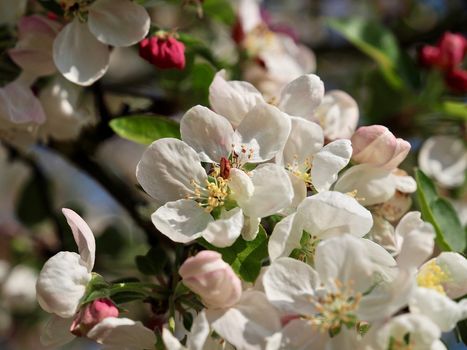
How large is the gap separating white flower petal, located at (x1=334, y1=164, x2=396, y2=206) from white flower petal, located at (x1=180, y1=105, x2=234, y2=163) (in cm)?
18

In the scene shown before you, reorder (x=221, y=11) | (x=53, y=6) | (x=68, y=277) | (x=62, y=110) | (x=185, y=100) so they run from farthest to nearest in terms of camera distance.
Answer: (x=221, y=11), (x=185, y=100), (x=62, y=110), (x=53, y=6), (x=68, y=277)

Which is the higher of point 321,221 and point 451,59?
point 321,221

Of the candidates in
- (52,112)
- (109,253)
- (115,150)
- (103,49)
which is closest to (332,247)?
(103,49)

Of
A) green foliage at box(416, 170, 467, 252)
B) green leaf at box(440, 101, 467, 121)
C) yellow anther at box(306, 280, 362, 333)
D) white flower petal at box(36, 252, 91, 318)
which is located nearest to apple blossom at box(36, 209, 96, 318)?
white flower petal at box(36, 252, 91, 318)

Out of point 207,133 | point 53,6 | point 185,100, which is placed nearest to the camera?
point 207,133

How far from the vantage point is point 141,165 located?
3.91 feet

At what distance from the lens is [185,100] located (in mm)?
1770

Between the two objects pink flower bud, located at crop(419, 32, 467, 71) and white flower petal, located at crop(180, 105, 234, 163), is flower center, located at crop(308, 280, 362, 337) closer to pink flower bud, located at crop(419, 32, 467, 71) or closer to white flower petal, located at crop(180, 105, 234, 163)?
white flower petal, located at crop(180, 105, 234, 163)

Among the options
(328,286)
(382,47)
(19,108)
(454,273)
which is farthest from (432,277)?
(382,47)

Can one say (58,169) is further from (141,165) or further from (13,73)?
(141,165)

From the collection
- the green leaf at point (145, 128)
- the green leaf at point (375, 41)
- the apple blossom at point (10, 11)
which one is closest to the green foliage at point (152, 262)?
the green leaf at point (145, 128)

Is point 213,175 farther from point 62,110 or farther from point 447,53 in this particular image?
point 447,53

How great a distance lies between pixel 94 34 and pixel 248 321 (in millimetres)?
583

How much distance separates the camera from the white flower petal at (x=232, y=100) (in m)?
1.25
